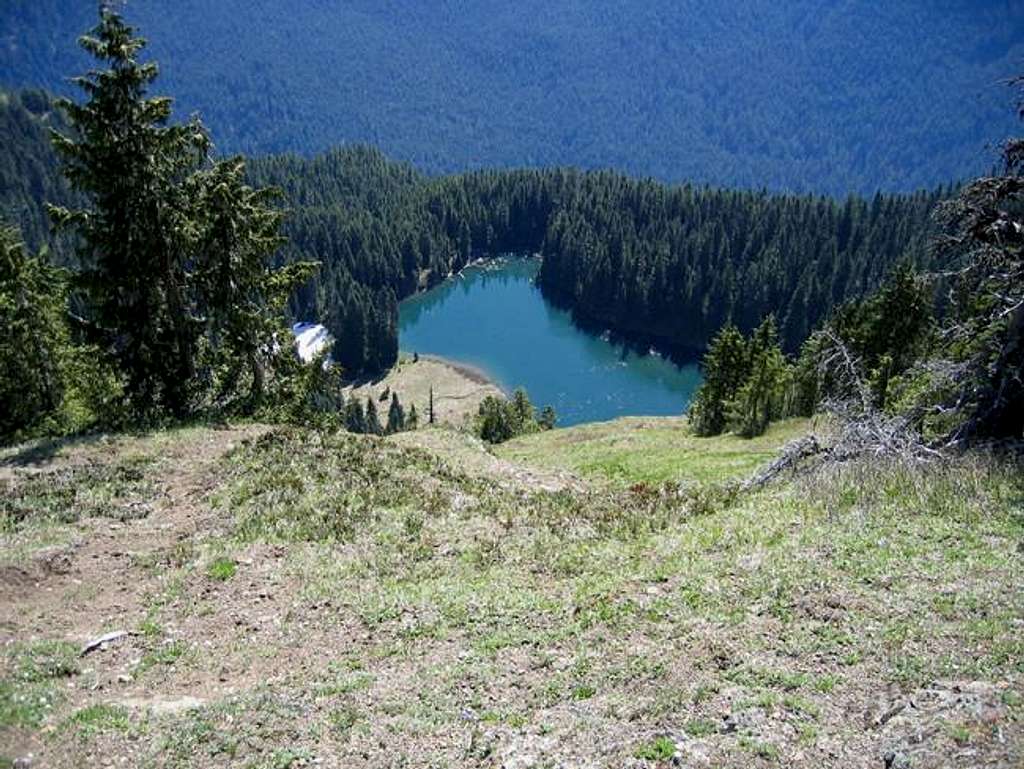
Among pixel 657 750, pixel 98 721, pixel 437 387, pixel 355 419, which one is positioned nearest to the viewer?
pixel 657 750

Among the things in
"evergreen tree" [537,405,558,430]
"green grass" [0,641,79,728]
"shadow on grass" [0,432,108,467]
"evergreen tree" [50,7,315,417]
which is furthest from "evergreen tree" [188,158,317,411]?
"evergreen tree" [537,405,558,430]

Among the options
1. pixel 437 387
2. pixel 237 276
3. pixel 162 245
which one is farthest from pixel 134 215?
pixel 437 387

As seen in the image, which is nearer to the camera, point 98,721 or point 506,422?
point 98,721

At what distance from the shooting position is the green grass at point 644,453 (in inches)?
1231

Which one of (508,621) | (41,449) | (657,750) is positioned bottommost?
(657,750)

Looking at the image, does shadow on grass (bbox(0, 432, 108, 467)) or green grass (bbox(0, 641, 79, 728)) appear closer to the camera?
green grass (bbox(0, 641, 79, 728))

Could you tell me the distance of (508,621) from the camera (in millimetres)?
14672

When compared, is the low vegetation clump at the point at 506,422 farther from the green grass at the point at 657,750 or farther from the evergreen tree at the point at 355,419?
the green grass at the point at 657,750

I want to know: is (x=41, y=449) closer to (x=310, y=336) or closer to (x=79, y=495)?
(x=79, y=495)

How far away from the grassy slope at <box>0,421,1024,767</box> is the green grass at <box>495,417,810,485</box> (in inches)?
328

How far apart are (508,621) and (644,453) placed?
1070 inches

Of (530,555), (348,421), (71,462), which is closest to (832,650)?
(530,555)

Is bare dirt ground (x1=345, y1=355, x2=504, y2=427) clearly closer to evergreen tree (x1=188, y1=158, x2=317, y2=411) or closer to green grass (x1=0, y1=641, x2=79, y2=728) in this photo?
evergreen tree (x1=188, y1=158, x2=317, y2=411)

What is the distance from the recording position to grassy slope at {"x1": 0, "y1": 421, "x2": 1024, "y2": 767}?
10.8m
